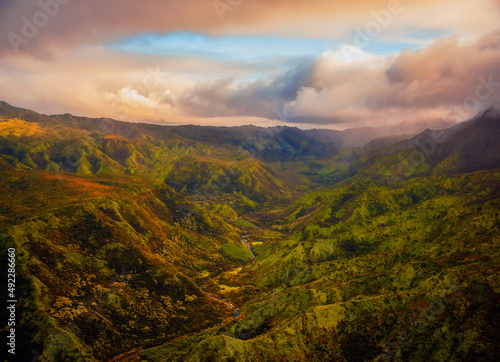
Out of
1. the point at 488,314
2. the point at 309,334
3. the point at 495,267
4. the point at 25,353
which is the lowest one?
the point at 25,353

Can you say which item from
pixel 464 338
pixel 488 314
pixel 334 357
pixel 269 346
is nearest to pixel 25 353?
pixel 269 346

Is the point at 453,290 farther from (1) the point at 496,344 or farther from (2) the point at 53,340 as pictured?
(2) the point at 53,340

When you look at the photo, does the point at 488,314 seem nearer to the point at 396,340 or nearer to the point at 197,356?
the point at 396,340

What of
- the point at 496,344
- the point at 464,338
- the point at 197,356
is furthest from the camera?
the point at 197,356

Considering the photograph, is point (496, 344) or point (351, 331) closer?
point (496, 344)

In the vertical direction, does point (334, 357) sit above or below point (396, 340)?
below

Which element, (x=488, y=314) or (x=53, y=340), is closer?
(x=488, y=314)

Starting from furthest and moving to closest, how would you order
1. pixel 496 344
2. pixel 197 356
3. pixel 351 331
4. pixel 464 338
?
pixel 351 331 < pixel 197 356 < pixel 464 338 < pixel 496 344

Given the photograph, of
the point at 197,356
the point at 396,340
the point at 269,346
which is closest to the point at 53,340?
the point at 197,356

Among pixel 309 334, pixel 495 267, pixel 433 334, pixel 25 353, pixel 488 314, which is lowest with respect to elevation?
pixel 25 353
